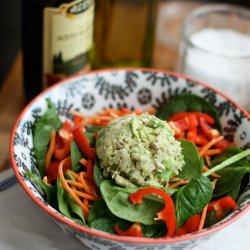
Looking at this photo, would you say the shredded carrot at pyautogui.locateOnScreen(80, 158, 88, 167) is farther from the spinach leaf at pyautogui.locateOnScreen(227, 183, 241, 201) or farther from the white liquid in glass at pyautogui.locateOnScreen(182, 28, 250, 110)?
the white liquid in glass at pyautogui.locateOnScreen(182, 28, 250, 110)

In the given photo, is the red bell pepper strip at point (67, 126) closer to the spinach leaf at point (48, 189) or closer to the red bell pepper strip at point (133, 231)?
the spinach leaf at point (48, 189)

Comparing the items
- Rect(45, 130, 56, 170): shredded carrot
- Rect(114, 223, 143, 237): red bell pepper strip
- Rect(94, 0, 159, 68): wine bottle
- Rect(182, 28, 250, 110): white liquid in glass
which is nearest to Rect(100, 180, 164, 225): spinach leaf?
Rect(114, 223, 143, 237): red bell pepper strip

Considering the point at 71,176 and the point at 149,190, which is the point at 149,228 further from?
the point at 71,176

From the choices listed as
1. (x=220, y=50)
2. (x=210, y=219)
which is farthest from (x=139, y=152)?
(x=220, y=50)

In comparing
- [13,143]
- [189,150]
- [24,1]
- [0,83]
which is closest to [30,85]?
[0,83]

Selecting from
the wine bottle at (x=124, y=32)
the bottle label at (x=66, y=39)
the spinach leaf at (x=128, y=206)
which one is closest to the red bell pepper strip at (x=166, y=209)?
the spinach leaf at (x=128, y=206)

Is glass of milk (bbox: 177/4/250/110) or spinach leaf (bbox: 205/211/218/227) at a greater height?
glass of milk (bbox: 177/4/250/110)

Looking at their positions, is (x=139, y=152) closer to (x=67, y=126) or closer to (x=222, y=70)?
(x=67, y=126)
